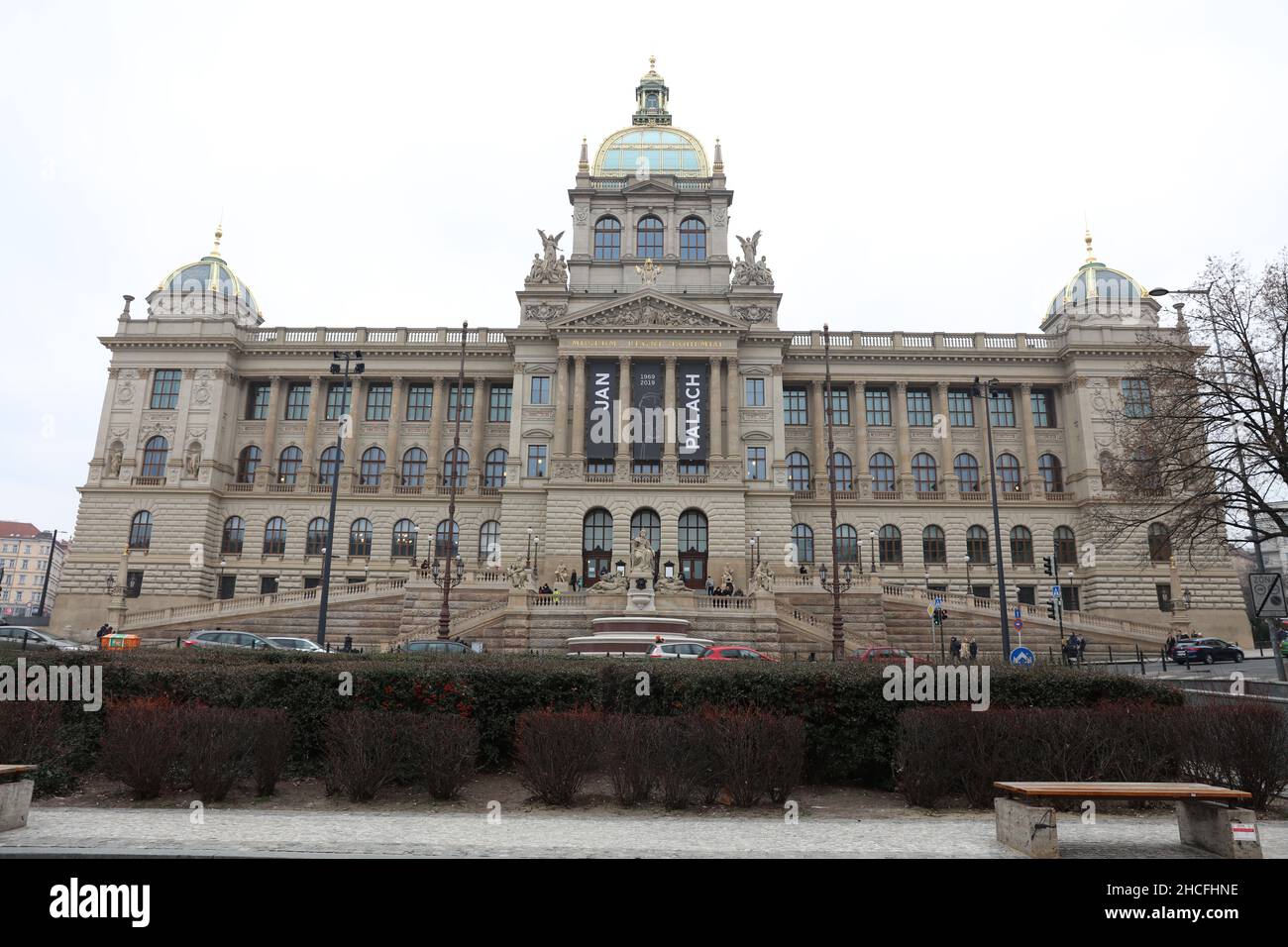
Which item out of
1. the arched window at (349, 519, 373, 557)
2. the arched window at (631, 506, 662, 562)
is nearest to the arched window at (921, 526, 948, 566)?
the arched window at (631, 506, 662, 562)

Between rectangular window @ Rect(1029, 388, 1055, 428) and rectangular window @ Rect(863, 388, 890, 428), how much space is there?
10235 mm

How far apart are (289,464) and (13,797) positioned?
55274mm

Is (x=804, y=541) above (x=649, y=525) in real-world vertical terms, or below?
below

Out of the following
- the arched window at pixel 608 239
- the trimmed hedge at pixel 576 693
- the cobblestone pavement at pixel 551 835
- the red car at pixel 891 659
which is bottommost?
the cobblestone pavement at pixel 551 835

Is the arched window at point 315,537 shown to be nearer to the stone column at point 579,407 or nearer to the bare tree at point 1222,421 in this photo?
the stone column at point 579,407

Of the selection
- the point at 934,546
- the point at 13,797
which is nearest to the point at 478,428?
the point at 934,546

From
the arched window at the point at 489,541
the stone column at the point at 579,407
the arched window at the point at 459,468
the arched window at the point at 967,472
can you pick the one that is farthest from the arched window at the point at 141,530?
the arched window at the point at 967,472

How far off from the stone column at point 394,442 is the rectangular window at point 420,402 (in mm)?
870

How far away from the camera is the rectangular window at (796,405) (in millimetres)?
61219

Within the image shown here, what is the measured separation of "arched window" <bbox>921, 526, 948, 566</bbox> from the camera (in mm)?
57625

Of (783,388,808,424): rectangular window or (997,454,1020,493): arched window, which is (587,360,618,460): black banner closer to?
(783,388,808,424): rectangular window

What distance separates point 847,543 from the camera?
58281 millimetres

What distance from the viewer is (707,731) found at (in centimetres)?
1137

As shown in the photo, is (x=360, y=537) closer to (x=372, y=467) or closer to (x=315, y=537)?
(x=315, y=537)
